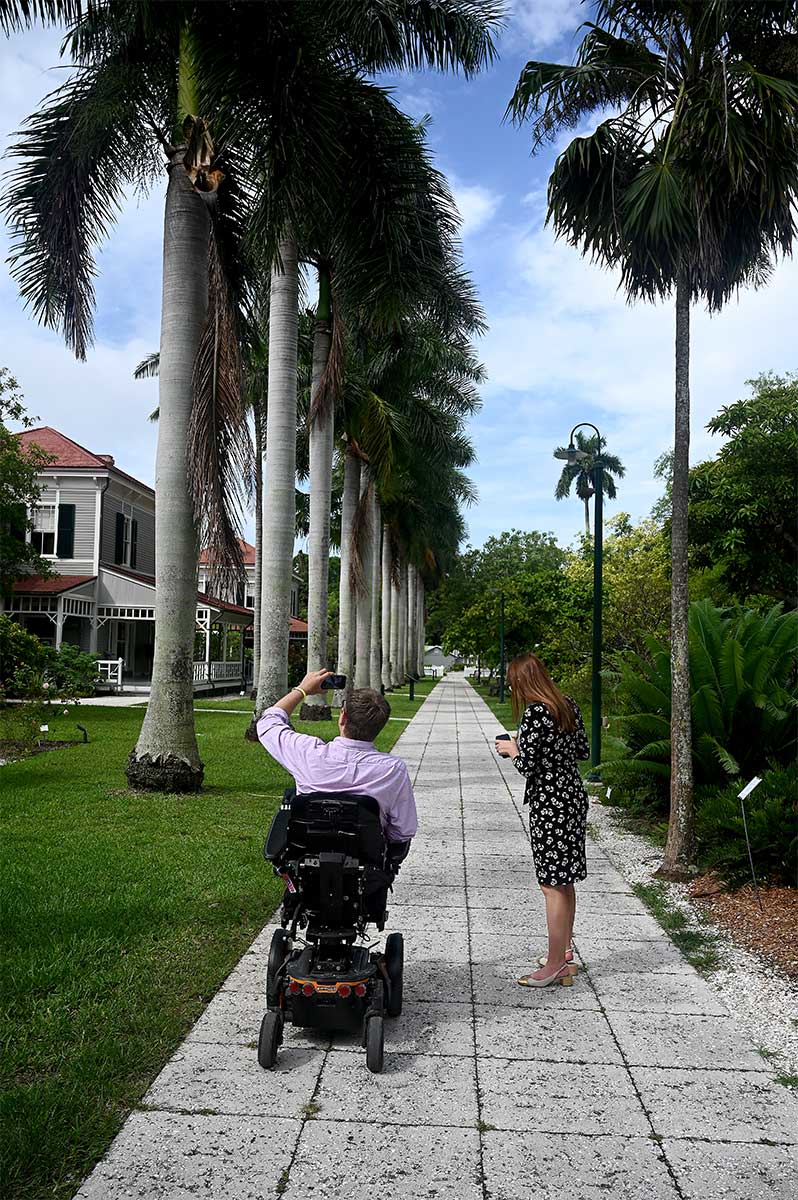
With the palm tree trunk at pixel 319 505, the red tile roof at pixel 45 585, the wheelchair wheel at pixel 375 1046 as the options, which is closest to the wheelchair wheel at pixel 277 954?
the wheelchair wheel at pixel 375 1046

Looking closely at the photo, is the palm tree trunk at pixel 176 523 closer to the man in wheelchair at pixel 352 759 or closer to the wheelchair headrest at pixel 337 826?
the man in wheelchair at pixel 352 759

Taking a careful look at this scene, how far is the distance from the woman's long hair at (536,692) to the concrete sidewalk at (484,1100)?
4.64ft

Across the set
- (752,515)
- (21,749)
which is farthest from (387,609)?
(21,749)

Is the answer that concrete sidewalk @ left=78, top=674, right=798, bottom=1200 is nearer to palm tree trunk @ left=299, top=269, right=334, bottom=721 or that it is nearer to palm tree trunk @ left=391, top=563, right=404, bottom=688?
palm tree trunk @ left=299, top=269, right=334, bottom=721

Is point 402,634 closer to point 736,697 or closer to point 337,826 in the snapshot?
point 736,697

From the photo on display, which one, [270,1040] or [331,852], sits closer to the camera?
[270,1040]

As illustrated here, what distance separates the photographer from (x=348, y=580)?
84.9ft

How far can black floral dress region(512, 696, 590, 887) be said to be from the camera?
199 inches

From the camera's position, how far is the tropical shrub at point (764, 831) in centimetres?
699

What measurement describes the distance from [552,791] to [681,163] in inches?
210

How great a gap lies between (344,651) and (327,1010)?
21.6 metres

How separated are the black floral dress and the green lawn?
Result: 1.73 metres

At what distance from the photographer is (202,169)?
10.7m

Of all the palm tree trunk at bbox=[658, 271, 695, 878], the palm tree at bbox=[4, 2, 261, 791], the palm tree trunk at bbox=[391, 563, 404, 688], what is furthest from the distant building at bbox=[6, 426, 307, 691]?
the palm tree trunk at bbox=[658, 271, 695, 878]
